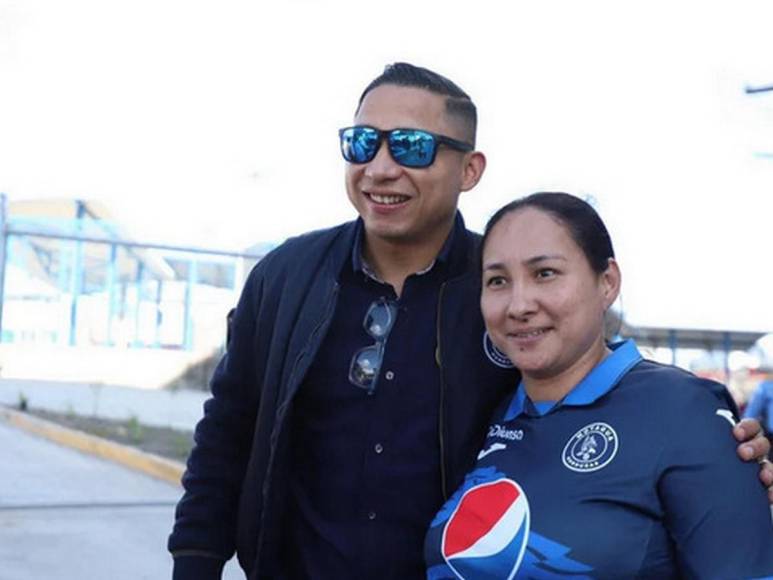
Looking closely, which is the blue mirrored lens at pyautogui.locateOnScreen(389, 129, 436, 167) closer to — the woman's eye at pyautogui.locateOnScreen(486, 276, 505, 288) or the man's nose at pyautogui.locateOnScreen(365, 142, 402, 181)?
the man's nose at pyautogui.locateOnScreen(365, 142, 402, 181)

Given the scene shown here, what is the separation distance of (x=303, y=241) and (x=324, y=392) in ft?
1.26

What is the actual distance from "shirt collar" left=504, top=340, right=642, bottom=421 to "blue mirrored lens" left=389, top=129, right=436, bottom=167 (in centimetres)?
52

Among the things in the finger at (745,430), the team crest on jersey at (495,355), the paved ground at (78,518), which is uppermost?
the team crest on jersey at (495,355)

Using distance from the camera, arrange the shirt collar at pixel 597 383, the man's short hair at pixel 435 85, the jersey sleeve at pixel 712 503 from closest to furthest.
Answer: the jersey sleeve at pixel 712 503, the shirt collar at pixel 597 383, the man's short hair at pixel 435 85

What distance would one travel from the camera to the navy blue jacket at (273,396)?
231 cm

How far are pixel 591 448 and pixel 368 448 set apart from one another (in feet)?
1.67

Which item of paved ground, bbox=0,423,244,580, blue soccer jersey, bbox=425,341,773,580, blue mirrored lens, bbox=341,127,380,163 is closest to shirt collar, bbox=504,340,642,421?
blue soccer jersey, bbox=425,341,773,580

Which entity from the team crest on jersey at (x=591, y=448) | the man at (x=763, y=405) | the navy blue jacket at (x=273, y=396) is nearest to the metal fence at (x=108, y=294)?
the man at (x=763, y=405)

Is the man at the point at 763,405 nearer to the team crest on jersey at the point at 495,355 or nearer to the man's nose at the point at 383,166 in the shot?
the team crest on jersey at the point at 495,355

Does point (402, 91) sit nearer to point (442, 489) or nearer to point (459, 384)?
point (459, 384)

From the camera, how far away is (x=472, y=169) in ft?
8.23

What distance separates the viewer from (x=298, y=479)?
7.90 feet

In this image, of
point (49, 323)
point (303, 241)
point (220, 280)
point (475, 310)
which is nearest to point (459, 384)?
point (475, 310)

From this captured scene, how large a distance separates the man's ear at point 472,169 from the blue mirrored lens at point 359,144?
8.3 inches
